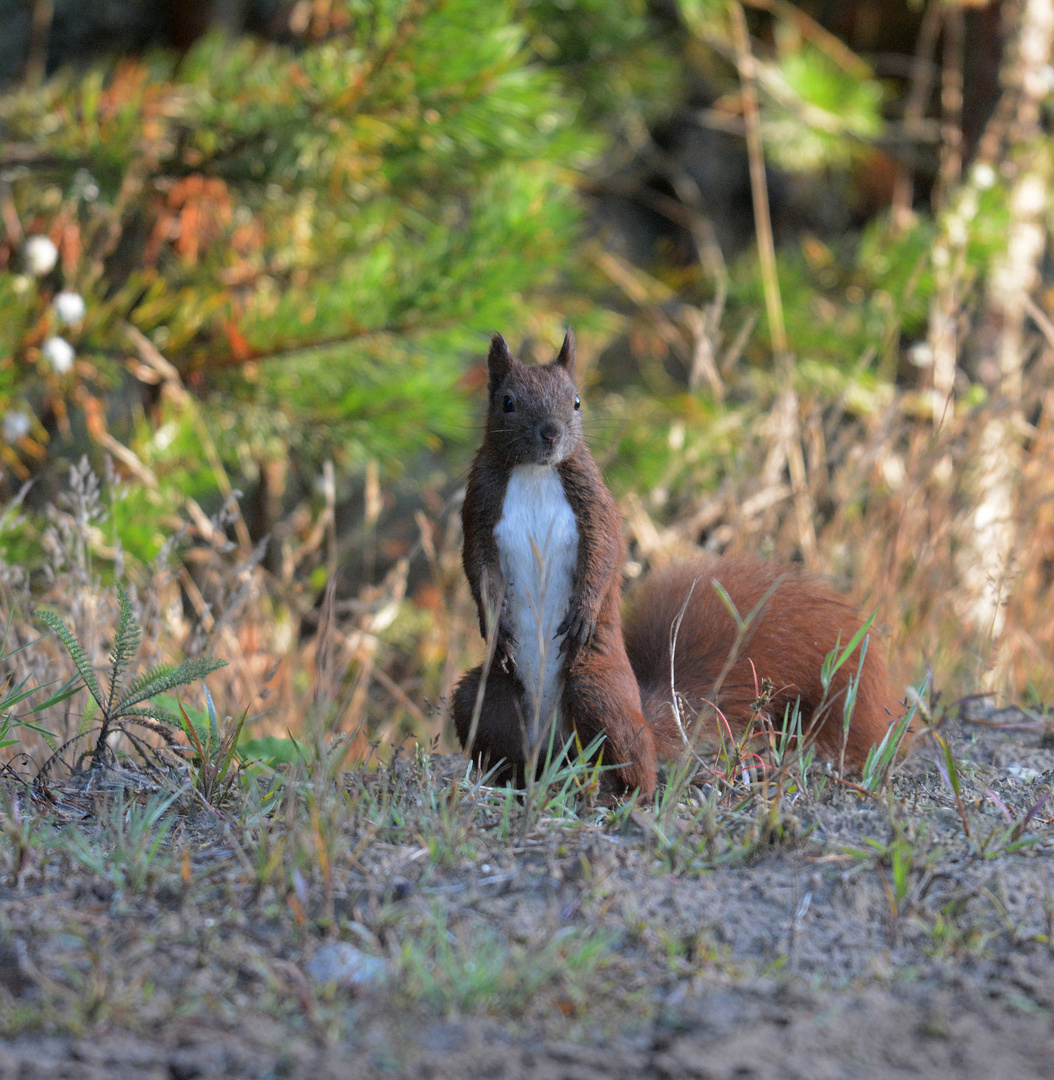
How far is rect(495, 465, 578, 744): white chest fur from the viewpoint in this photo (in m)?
2.00

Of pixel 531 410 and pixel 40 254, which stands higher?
pixel 40 254

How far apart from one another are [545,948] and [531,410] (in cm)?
95

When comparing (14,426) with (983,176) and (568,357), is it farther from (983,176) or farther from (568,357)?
(983,176)

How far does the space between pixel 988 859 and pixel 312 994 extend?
40.4 inches

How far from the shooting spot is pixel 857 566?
332 centimetres

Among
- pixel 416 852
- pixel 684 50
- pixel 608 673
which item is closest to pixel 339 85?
pixel 608 673

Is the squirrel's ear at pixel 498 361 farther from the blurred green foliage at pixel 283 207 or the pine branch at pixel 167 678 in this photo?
the blurred green foliage at pixel 283 207

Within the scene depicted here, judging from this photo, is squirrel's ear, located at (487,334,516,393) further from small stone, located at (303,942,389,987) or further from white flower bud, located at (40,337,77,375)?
white flower bud, located at (40,337,77,375)

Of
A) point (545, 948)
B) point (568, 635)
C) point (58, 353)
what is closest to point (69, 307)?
point (58, 353)

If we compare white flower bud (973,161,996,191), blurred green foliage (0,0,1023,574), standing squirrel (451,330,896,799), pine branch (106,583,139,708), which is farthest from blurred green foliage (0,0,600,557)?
white flower bud (973,161,996,191)

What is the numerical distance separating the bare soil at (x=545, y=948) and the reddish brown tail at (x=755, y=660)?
0.29 m

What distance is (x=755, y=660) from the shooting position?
7.14 ft

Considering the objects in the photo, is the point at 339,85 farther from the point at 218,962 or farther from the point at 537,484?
the point at 218,962

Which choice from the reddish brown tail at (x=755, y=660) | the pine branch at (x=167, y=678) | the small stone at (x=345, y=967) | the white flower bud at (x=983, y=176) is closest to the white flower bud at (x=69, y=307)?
the pine branch at (x=167, y=678)
